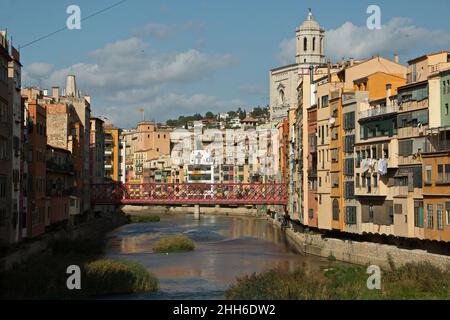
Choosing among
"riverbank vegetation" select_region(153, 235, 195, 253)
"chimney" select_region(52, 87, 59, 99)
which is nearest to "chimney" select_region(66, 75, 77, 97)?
"chimney" select_region(52, 87, 59, 99)

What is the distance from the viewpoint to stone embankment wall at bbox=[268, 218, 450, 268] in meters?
46.4

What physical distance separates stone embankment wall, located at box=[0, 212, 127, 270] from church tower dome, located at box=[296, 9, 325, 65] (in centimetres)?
8201

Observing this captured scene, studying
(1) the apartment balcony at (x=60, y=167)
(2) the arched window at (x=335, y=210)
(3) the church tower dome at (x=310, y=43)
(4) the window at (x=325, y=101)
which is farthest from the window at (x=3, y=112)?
(3) the church tower dome at (x=310, y=43)

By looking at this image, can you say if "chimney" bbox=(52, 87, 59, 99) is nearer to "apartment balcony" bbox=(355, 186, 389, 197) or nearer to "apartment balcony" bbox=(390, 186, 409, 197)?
"apartment balcony" bbox=(355, 186, 389, 197)

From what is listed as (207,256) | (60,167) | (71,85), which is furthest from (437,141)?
(71,85)

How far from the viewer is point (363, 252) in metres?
53.2

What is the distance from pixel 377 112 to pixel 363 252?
8.61 m

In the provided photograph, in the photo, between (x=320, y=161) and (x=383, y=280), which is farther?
(x=320, y=161)

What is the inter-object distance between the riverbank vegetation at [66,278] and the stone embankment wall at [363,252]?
1392 centimetres

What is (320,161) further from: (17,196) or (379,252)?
(17,196)

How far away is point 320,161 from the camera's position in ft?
213

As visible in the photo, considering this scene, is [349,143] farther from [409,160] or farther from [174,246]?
[174,246]
